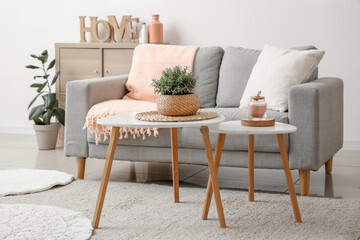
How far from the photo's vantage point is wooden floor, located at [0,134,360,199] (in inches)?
124

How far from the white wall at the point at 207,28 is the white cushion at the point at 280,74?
1.04 metres

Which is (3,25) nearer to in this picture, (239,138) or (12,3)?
(12,3)

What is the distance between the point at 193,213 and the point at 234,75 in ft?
4.15

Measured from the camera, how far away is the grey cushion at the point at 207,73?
3.67 meters

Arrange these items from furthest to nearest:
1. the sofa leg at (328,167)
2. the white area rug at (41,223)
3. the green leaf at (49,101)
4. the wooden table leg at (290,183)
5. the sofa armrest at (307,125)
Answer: the green leaf at (49,101) → the sofa leg at (328,167) → the sofa armrest at (307,125) → the wooden table leg at (290,183) → the white area rug at (41,223)

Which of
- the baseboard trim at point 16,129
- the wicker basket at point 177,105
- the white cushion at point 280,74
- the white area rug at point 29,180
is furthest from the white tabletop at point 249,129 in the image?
the baseboard trim at point 16,129

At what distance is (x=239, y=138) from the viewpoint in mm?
2992

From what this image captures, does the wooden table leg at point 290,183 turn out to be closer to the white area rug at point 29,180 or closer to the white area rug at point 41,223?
the white area rug at point 41,223

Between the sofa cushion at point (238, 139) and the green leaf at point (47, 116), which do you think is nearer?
the sofa cushion at point (238, 139)

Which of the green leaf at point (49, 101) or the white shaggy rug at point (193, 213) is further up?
the green leaf at point (49, 101)

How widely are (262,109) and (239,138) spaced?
1.59 ft

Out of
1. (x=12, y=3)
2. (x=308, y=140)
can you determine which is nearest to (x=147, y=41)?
(x=12, y=3)

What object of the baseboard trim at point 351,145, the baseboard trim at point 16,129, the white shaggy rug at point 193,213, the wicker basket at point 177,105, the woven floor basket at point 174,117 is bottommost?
the baseboard trim at point 16,129

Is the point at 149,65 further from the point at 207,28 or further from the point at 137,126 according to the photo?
the point at 137,126
